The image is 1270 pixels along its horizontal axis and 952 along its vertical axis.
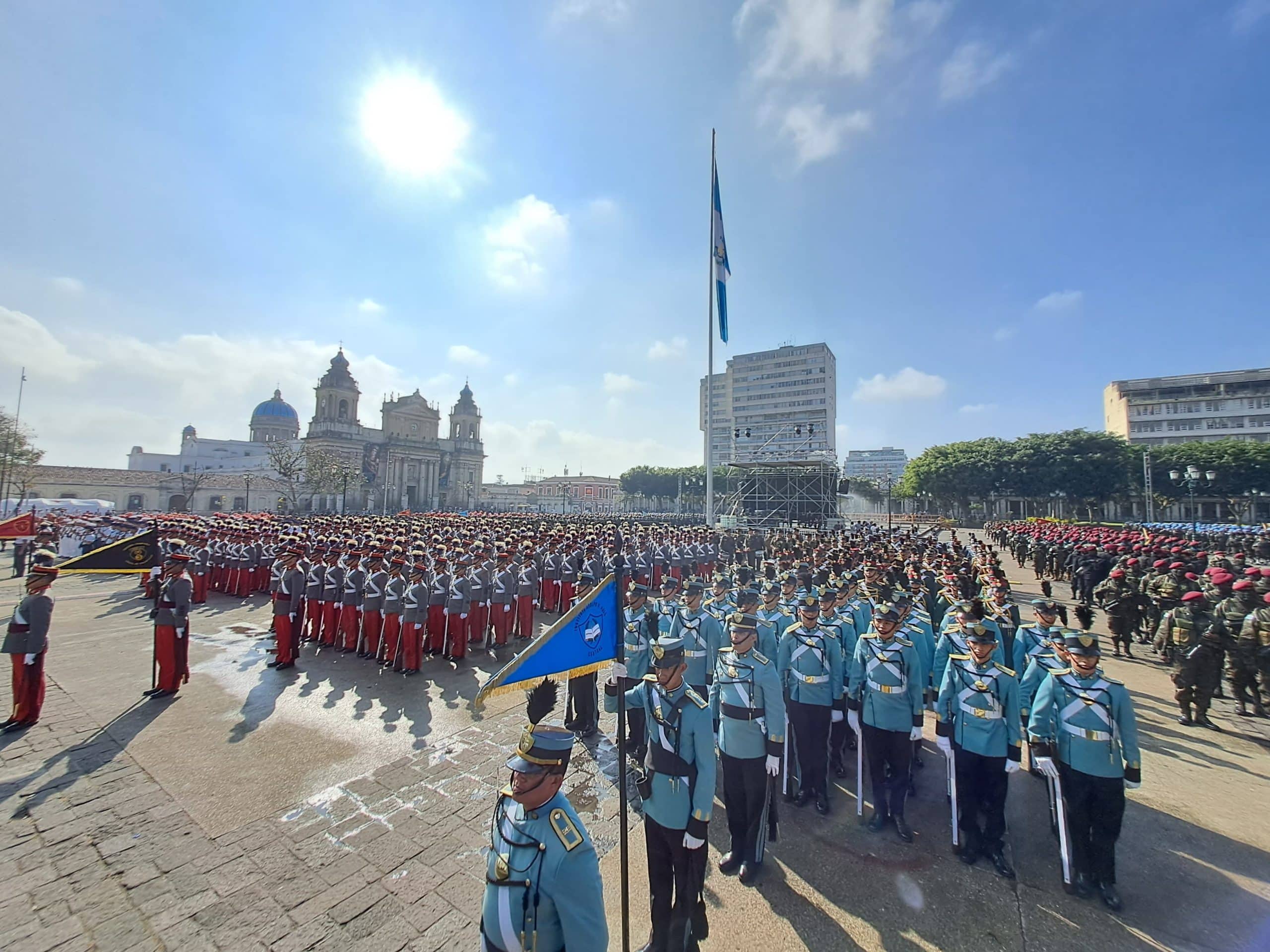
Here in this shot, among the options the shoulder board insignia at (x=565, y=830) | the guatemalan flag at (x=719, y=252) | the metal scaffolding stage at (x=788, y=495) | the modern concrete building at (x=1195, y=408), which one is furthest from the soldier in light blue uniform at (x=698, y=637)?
the modern concrete building at (x=1195, y=408)

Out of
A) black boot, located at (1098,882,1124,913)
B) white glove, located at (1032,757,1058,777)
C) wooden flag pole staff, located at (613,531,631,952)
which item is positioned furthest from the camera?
white glove, located at (1032,757,1058,777)

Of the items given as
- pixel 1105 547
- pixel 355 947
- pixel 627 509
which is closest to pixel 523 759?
pixel 355 947

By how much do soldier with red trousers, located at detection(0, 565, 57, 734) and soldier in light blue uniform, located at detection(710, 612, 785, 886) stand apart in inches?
325

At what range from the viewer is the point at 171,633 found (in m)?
7.58

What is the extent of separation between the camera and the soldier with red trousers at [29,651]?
6.35 m

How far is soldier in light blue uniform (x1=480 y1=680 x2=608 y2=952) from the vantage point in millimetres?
2021

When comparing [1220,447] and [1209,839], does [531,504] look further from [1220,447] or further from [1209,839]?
[1209,839]

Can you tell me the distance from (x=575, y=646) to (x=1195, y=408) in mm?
98717

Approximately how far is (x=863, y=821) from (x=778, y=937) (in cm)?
187

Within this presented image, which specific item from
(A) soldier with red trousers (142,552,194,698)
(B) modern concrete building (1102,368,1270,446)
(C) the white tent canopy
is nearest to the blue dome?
(C) the white tent canopy

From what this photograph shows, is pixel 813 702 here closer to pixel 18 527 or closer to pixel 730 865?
pixel 730 865

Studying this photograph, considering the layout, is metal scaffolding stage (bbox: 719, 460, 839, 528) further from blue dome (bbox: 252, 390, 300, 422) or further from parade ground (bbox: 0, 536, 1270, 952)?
blue dome (bbox: 252, 390, 300, 422)

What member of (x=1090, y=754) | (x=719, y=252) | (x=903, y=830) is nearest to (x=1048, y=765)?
(x=1090, y=754)

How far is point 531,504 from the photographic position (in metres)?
109
